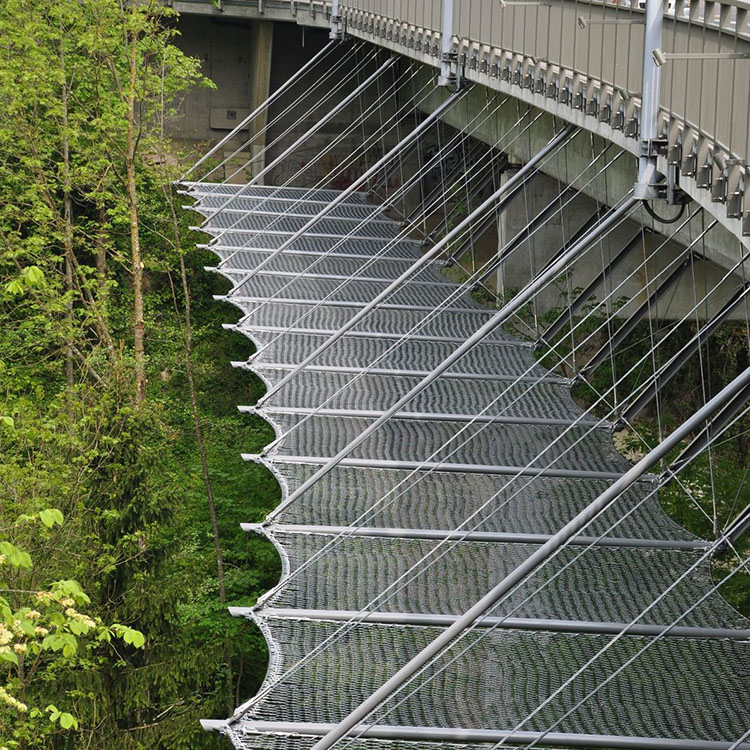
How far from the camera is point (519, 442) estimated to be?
14.5 meters

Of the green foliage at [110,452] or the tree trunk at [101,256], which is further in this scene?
the tree trunk at [101,256]

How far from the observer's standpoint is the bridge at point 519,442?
948 centimetres

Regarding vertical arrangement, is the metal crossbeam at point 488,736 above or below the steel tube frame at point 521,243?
below

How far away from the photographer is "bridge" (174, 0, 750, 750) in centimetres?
948

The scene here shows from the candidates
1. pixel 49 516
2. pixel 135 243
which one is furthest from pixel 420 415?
pixel 135 243

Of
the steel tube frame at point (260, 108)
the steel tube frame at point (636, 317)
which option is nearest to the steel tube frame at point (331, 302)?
the steel tube frame at point (636, 317)

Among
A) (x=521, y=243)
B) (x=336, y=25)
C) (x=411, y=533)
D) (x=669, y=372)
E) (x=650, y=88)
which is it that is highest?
(x=650, y=88)

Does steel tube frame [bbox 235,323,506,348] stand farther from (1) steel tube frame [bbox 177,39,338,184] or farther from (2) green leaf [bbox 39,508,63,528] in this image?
(2) green leaf [bbox 39,508,63,528]

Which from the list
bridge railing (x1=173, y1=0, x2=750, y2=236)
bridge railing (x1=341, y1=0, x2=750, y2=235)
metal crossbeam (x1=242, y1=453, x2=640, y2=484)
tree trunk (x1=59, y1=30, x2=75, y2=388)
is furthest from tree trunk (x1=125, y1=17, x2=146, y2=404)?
metal crossbeam (x1=242, y1=453, x2=640, y2=484)

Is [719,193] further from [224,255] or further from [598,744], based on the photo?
[224,255]

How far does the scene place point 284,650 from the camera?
10.2 m

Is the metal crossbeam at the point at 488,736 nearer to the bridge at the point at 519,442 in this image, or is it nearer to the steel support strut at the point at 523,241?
the bridge at the point at 519,442

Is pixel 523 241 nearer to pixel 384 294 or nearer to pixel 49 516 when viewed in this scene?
pixel 384 294

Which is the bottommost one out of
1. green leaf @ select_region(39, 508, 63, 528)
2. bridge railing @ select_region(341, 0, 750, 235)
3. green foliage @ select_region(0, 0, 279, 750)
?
green foliage @ select_region(0, 0, 279, 750)
